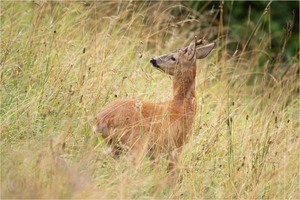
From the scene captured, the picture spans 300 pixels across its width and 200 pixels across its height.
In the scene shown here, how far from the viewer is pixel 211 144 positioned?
19.2 feet

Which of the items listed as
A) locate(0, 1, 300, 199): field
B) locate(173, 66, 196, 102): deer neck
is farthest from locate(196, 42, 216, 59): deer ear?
locate(0, 1, 300, 199): field

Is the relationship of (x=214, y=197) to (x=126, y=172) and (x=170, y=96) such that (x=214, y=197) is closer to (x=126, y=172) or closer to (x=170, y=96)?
(x=126, y=172)

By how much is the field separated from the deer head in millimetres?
289

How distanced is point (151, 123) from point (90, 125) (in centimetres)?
40

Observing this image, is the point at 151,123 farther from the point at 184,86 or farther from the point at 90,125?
the point at 184,86

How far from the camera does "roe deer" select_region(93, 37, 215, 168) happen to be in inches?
210

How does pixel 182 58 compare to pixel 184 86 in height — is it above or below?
above

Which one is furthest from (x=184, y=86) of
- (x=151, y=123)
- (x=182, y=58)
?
(x=151, y=123)

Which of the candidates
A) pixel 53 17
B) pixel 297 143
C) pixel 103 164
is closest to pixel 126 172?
pixel 103 164

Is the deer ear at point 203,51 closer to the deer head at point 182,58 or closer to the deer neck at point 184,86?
the deer head at point 182,58

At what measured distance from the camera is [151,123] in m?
5.36

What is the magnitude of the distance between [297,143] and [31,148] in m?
2.33

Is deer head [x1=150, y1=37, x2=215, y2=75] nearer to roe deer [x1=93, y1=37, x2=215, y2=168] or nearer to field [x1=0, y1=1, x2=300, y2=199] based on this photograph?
roe deer [x1=93, y1=37, x2=215, y2=168]

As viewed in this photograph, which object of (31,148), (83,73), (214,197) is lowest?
A: (214,197)
